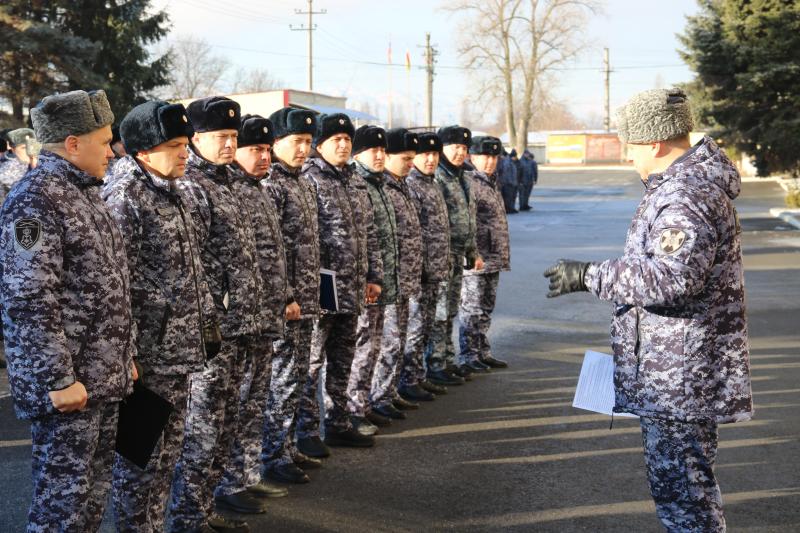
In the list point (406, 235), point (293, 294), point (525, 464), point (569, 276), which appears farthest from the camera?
point (406, 235)

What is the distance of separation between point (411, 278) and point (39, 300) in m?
4.15

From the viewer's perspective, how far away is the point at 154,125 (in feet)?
13.5

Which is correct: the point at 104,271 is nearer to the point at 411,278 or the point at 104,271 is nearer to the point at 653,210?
Answer: the point at 653,210

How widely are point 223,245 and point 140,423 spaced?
110cm

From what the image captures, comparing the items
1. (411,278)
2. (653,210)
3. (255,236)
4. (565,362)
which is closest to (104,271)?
(255,236)

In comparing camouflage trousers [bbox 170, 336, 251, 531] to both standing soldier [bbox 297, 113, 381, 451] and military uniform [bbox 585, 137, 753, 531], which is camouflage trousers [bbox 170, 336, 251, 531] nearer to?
standing soldier [bbox 297, 113, 381, 451]

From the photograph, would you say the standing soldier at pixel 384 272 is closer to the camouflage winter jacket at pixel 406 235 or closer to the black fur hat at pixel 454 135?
the camouflage winter jacket at pixel 406 235

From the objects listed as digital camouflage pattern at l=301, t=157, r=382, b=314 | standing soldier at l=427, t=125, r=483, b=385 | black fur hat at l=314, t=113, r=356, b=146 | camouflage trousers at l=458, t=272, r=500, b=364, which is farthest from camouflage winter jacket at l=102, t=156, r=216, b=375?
camouflage trousers at l=458, t=272, r=500, b=364

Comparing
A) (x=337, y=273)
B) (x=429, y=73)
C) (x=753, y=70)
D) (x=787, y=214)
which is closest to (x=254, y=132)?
(x=337, y=273)

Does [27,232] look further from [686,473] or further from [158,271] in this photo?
[686,473]

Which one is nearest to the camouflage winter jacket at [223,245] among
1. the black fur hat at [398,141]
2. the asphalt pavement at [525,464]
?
the asphalt pavement at [525,464]

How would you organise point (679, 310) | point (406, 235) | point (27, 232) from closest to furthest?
point (27, 232) → point (679, 310) → point (406, 235)

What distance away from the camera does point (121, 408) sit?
3.88 m

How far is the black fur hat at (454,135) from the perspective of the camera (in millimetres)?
8445
